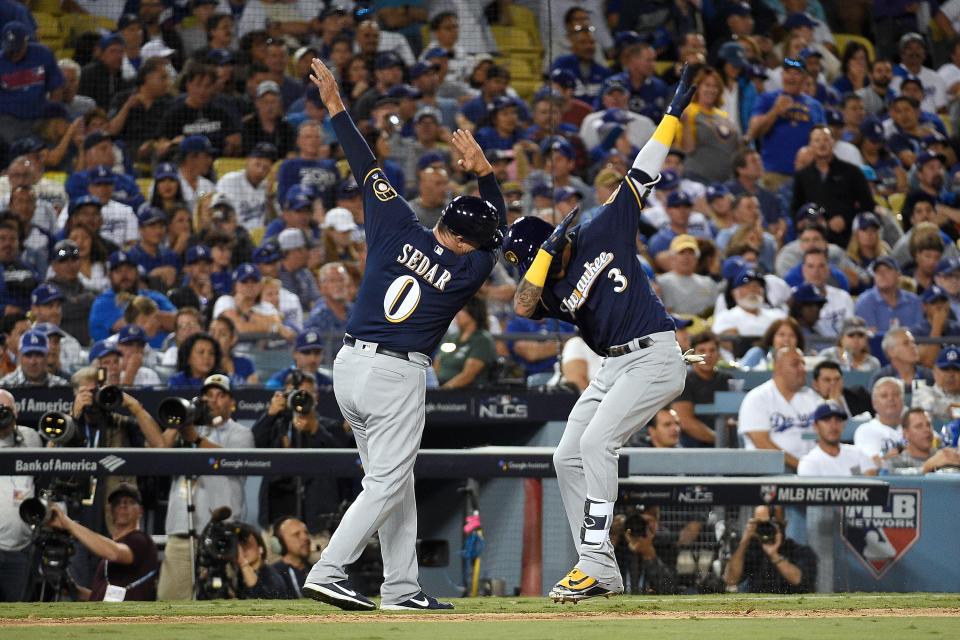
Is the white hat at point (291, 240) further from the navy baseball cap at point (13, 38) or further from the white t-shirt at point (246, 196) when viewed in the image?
the navy baseball cap at point (13, 38)

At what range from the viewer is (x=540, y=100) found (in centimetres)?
1274

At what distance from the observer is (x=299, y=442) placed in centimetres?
754

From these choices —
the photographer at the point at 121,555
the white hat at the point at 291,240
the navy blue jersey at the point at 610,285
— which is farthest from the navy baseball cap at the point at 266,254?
the navy blue jersey at the point at 610,285

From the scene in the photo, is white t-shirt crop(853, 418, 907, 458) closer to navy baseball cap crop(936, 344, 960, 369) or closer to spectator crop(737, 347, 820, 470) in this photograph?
spectator crop(737, 347, 820, 470)

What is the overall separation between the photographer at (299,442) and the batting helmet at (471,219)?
80.0 inches

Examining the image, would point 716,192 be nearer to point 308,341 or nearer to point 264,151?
point 264,151

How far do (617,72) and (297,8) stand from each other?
344 centimetres

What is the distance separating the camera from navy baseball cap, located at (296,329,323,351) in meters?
8.71

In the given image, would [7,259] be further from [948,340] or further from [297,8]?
[948,340]

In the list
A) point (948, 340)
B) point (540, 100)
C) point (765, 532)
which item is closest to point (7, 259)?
point (540, 100)

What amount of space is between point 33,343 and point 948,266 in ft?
23.5

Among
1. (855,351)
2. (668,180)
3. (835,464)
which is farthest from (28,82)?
(835,464)

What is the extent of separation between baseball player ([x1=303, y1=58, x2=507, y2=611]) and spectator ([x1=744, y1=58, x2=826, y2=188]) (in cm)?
818

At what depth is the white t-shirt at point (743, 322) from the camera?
1003cm
